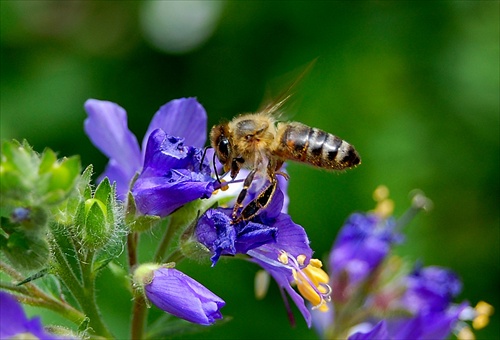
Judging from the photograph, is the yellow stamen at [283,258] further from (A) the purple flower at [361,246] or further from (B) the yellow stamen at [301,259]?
(A) the purple flower at [361,246]

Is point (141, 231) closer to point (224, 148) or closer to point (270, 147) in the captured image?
point (224, 148)

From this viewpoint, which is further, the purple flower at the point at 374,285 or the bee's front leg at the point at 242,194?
the purple flower at the point at 374,285

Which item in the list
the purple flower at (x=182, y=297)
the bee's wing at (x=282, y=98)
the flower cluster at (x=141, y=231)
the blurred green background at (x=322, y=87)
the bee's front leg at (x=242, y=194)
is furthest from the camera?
the blurred green background at (x=322, y=87)

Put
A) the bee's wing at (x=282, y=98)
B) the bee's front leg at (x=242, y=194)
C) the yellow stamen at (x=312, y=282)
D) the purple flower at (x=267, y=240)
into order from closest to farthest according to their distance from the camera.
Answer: the purple flower at (x=267, y=240) < the bee's front leg at (x=242, y=194) < the yellow stamen at (x=312, y=282) < the bee's wing at (x=282, y=98)

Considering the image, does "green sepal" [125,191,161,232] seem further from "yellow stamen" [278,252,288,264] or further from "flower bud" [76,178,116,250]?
"yellow stamen" [278,252,288,264]

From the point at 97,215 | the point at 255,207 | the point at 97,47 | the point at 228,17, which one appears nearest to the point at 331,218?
the point at 228,17

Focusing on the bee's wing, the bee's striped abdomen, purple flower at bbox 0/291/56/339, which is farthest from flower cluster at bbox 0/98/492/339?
the bee's wing

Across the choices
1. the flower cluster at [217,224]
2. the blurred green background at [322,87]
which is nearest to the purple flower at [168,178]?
the flower cluster at [217,224]
